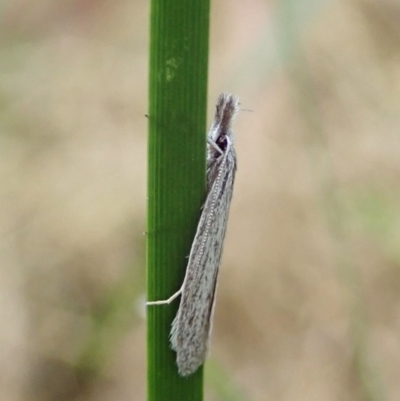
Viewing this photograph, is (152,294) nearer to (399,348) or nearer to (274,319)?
(274,319)

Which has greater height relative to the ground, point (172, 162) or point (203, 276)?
point (172, 162)

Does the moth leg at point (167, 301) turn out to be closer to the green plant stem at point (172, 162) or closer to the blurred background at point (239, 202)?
the green plant stem at point (172, 162)

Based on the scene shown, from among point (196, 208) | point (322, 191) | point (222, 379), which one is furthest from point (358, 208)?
point (196, 208)

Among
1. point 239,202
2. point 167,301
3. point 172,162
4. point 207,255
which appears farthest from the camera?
point 239,202

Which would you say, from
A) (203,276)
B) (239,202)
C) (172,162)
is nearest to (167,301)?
(203,276)

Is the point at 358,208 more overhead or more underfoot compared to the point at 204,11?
more underfoot

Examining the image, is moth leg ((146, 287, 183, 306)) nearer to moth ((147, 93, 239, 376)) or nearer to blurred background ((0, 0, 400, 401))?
moth ((147, 93, 239, 376))

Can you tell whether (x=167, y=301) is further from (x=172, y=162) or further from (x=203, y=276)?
(x=172, y=162)

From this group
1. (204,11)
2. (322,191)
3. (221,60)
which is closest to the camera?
(204,11)
